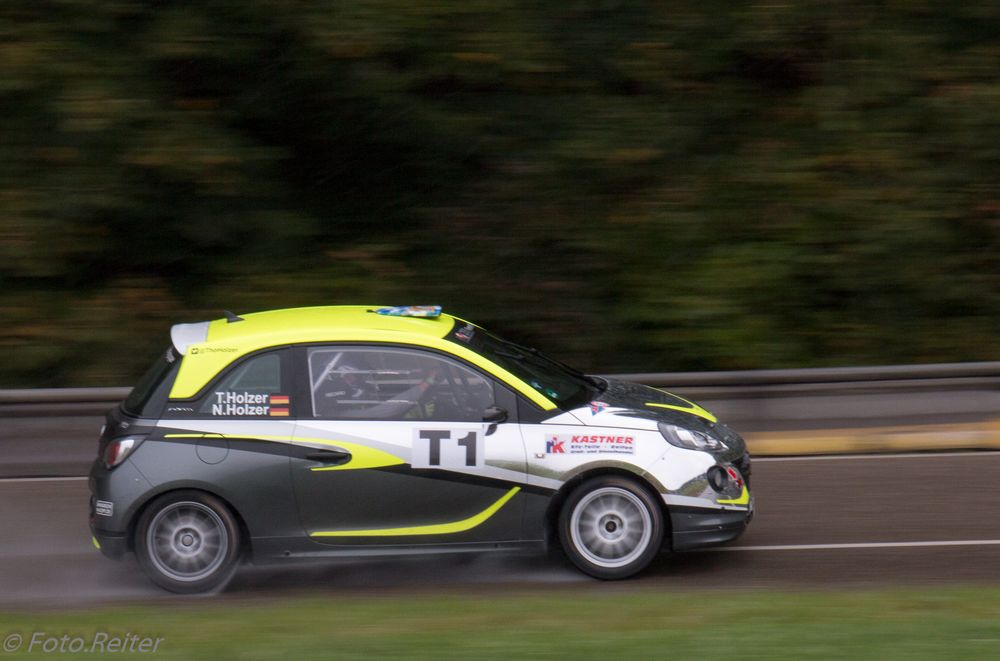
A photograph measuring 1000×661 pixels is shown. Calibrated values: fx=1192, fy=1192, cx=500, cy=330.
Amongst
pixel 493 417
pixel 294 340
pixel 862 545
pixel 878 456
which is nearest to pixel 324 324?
pixel 294 340

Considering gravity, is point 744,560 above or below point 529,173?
below

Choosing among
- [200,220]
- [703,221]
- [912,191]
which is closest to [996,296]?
[912,191]

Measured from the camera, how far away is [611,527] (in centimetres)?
700

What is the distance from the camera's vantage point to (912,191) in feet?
43.3

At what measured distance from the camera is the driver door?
22.6 ft

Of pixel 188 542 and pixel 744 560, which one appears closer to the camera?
pixel 188 542

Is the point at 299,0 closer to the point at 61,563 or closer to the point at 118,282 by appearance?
the point at 118,282

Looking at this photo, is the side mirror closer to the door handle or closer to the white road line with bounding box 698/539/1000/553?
the door handle

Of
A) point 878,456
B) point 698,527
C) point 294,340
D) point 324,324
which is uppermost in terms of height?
point 324,324

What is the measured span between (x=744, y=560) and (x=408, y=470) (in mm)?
2215

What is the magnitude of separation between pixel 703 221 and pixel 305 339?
7.18 metres

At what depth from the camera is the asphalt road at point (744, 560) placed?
23.1 feet

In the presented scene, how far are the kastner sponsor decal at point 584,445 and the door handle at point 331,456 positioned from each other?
1.16m

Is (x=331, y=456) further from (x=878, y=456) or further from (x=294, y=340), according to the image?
(x=878, y=456)
